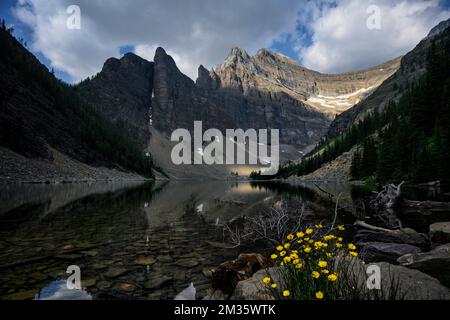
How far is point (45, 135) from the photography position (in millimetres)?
99250

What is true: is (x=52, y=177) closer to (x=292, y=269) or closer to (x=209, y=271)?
(x=209, y=271)

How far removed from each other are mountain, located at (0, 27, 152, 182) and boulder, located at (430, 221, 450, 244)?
227 ft

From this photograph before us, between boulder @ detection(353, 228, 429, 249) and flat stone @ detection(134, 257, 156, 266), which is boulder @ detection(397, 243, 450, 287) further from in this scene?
flat stone @ detection(134, 257, 156, 266)

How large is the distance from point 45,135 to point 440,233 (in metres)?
116

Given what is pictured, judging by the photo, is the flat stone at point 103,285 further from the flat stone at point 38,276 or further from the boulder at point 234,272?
the boulder at point 234,272

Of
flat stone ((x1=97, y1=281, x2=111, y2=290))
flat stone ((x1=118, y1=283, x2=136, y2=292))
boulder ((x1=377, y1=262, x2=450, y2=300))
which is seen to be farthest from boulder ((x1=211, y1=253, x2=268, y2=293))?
boulder ((x1=377, y1=262, x2=450, y2=300))

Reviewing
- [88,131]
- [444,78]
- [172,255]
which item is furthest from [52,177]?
[444,78]

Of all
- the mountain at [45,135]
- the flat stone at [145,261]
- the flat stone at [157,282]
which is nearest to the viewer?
the flat stone at [157,282]

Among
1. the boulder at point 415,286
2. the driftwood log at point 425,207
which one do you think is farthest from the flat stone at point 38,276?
the driftwood log at point 425,207

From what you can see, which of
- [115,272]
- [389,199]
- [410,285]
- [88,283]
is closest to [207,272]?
[115,272]

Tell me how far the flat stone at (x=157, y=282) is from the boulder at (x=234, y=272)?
1598 mm

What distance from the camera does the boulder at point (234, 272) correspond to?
778 cm

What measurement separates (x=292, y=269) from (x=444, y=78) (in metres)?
77.8

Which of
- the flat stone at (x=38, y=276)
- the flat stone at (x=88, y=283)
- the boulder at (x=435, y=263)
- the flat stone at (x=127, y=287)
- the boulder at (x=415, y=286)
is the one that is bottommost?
the flat stone at (x=127, y=287)
